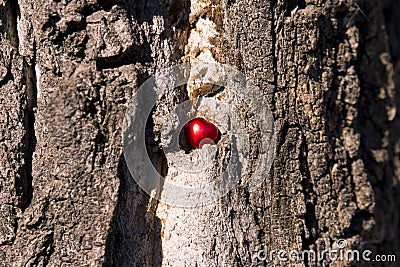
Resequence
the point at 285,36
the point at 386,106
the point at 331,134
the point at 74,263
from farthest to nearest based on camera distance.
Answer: the point at 386,106 → the point at 331,134 → the point at 285,36 → the point at 74,263

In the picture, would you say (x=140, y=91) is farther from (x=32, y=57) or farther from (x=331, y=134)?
(x=331, y=134)

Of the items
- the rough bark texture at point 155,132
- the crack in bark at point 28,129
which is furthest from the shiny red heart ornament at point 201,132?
the crack in bark at point 28,129

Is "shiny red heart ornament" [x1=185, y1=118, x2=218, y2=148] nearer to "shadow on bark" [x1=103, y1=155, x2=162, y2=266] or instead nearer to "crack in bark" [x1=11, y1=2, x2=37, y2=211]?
"shadow on bark" [x1=103, y1=155, x2=162, y2=266]

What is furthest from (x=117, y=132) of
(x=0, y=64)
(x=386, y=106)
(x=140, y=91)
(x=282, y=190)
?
(x=386, y=106)

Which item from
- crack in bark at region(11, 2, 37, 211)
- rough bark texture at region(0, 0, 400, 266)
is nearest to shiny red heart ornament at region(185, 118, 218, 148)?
→ rough bark texture at region(0, 0, 400, 266)

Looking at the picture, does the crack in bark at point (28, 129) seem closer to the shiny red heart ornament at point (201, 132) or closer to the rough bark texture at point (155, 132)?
the rough bark texture at point (155, 132)

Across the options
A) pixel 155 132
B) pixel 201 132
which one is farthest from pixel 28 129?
pixel 201 132
